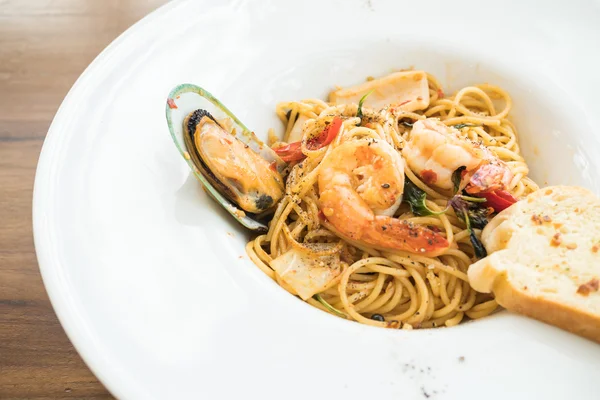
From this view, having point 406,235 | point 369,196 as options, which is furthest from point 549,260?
point 369,196

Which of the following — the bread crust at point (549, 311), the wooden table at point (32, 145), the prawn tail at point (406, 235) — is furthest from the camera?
the prawn tail at point (406, 235)

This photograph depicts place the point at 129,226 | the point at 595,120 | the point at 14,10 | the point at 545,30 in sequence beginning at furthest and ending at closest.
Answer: the point at 14,10 → the point at 545,30 → the point at 595,120 → the point at 129,226

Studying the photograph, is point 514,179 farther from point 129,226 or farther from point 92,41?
point 92,41

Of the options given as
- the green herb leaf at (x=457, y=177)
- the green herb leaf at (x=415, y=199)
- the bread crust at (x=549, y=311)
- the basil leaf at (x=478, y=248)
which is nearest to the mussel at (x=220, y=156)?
the green herb leaf at (x=415, y=199)

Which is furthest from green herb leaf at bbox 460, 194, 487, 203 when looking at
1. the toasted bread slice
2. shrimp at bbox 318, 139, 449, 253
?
shrimp at bbox 318, 139, 449, 253

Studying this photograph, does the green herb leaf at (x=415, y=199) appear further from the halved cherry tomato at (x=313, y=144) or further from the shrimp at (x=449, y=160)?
the halved cherry tomato at (x=313, y=144)

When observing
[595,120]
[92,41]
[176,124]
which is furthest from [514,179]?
[92,41]
